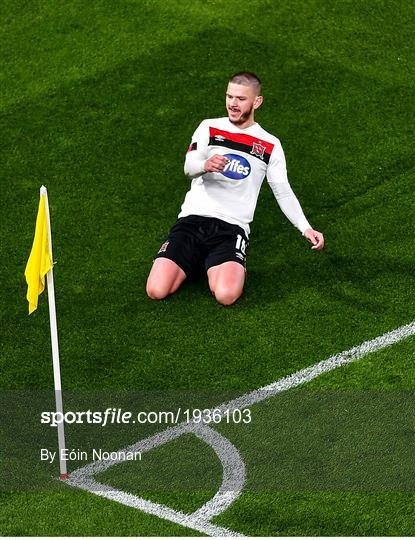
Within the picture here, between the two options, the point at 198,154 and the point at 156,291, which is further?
the point at 198,154

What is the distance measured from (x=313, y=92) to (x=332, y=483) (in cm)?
570

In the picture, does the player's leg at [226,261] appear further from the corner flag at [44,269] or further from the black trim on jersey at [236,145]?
the corner flag at [44,269]

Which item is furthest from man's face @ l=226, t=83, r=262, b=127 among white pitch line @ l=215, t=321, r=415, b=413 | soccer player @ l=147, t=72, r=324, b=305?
white pitch line @ l=215, t=321, r=415, b=413

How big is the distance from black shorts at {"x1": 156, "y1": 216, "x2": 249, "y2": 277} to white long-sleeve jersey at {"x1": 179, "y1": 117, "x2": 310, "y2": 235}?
9cm

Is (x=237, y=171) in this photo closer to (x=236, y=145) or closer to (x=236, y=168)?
(x=236, y=168)

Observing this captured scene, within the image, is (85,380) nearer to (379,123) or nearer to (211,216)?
(211,216)

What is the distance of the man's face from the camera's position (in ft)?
32.5

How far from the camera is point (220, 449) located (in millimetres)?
8289

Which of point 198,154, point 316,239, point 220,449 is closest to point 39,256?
point 220,449

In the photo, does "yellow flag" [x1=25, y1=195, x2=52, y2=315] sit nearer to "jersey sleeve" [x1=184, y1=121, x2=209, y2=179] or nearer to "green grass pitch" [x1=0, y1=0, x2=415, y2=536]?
"green grass pitch" [x1=0, y1=0, x2=415, y2=536]

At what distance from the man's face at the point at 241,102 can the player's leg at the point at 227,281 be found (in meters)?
1.21

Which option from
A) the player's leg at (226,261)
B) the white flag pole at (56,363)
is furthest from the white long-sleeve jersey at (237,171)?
the white flag pole at (56,363)

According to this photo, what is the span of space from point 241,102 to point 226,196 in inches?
31.3

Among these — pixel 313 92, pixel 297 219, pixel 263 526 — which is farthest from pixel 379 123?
pixel 263 526
